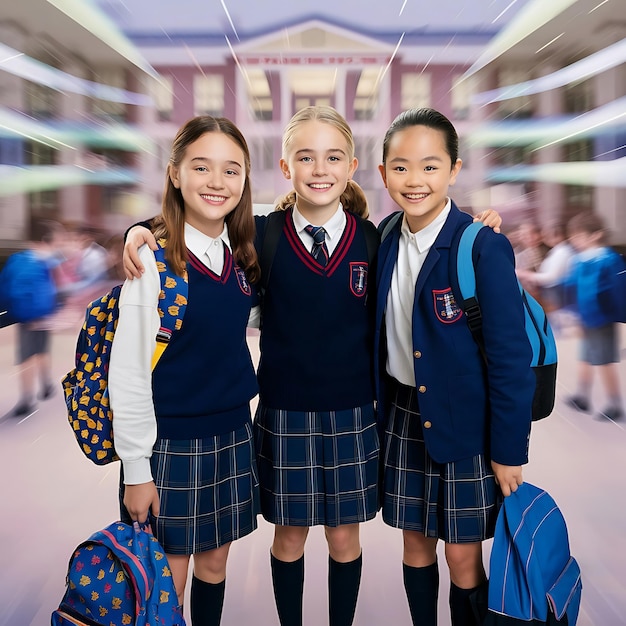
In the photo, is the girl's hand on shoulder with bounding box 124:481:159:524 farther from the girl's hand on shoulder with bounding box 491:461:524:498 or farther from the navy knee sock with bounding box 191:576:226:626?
the girl's hand on shoulder with bounding box 491:461:524:498

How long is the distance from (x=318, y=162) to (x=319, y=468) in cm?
63

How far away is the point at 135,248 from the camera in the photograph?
4.09ft

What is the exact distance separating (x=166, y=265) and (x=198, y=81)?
1470 mm

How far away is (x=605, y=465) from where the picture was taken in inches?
107

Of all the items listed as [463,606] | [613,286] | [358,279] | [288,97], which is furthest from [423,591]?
[613,286]

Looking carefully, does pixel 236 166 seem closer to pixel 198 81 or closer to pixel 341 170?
pixel 341 170

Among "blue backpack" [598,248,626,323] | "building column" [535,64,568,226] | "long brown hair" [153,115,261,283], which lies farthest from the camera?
"blue backpack" [598,248,626,323]

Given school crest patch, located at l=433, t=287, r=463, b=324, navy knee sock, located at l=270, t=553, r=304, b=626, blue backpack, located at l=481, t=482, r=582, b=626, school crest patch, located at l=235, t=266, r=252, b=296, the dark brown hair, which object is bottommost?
navy knee sock, located at l=270, t=553, r=304, b=626

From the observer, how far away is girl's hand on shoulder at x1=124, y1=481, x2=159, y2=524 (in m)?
1.27

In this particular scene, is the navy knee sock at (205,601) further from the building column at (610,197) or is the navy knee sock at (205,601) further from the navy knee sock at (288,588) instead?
the building column at (610,197)

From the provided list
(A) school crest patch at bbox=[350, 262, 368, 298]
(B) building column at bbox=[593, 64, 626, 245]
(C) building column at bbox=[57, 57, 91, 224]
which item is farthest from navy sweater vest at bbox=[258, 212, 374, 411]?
(B) building column at bbox=[593, 64, 626, 245]

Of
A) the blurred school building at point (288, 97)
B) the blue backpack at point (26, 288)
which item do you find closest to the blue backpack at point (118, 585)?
the blurred school building at point (288, 97)

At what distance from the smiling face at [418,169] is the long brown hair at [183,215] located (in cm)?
30

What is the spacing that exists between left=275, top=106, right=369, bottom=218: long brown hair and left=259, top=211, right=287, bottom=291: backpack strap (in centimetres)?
8
